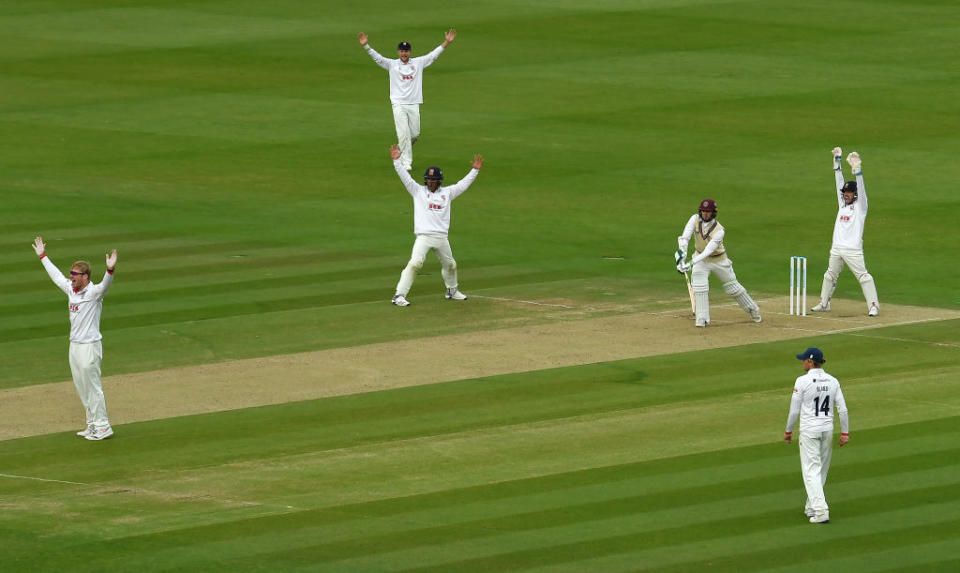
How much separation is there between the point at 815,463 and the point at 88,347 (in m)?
8.62

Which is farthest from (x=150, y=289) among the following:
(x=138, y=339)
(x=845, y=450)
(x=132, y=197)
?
(x=845, y=450)

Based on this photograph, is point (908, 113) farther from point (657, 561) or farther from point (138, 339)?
point (657, 561)

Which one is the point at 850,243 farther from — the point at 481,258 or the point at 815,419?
the point at 815,419

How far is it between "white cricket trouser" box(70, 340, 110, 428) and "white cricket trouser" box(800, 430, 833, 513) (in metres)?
8.27

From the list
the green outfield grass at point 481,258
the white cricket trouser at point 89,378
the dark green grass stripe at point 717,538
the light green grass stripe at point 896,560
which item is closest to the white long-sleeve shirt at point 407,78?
the green outfield grass at point 481,258

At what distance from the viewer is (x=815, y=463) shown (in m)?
18.7

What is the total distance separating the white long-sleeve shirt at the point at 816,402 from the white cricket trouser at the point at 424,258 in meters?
10.4

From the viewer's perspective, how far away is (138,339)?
2648cm

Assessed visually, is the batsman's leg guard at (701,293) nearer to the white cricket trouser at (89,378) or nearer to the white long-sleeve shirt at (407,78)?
the white cricket trouser at (89,378)

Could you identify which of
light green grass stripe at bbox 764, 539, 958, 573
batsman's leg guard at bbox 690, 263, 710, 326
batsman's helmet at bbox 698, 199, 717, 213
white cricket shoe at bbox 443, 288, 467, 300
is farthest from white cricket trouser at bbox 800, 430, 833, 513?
white cricket shoe at bbox 443, 288, 467, 300

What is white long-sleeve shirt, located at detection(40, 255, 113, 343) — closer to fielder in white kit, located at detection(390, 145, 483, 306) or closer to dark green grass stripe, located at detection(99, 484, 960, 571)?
dark green grass stripe, located at detection(99, 484, 960, 571)

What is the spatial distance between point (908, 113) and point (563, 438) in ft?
74.6

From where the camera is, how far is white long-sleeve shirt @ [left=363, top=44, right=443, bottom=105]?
120ft

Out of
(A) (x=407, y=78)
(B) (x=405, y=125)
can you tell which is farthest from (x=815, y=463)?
(A) (x=407, y=78)
